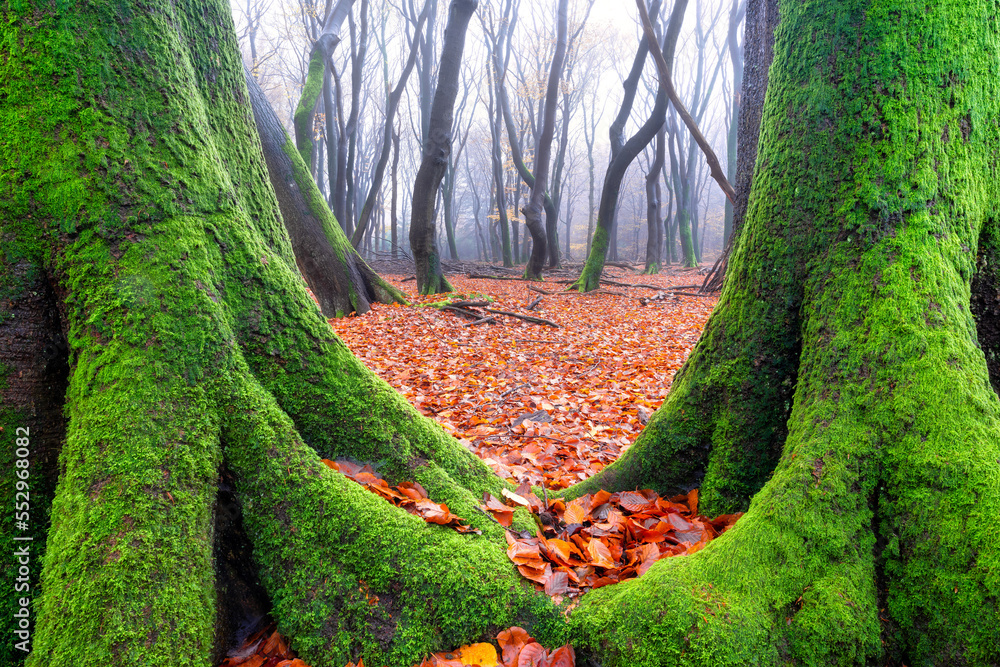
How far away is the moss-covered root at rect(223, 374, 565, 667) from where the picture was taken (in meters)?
1.60

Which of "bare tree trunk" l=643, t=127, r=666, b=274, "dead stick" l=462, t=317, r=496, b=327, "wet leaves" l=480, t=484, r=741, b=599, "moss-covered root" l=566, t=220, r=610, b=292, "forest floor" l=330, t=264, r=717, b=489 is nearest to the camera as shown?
"wet leaves" l=480, t=484, r=741, b=599

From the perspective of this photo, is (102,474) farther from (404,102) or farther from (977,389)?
(404,102)

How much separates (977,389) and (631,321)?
7475 mm

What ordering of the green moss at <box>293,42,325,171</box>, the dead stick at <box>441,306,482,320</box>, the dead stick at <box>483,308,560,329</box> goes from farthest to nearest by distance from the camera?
1. the green moss at <box>293,42,325,171</box>
2. the dead stick at <box>441,306,482,320</box>
3. the dead stick at <box>483,308,560,329</box>

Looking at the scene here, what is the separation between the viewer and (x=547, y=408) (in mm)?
4445

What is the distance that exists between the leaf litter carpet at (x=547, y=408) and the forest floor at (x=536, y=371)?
0.02m

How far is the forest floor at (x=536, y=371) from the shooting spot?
3.67 meters

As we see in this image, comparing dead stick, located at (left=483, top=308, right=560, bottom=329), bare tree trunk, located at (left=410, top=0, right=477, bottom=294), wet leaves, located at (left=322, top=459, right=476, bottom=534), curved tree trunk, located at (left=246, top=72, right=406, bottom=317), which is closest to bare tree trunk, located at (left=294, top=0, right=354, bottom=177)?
curved tree trunk, located at (left=246, top=72, right=406, bottom=317)

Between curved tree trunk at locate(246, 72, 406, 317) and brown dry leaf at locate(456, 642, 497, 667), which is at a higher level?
curved tree trunk at locate(246, 72, 406, 317)

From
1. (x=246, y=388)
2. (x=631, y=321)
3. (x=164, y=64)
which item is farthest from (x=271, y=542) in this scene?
(x=631, y=321)

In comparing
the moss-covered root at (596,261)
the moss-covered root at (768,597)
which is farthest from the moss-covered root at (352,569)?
the moss-covered root at (596,261)

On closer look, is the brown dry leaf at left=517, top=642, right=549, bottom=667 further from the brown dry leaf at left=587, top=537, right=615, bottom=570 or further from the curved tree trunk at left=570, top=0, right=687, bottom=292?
the curved tree trunk at left=570, top=0, right=687, bottom=292

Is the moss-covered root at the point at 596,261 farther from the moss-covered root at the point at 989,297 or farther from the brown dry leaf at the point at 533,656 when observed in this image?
the brown dry leaf at the point at 533,656

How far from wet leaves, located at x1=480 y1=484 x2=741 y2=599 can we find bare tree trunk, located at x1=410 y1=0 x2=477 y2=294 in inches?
328
